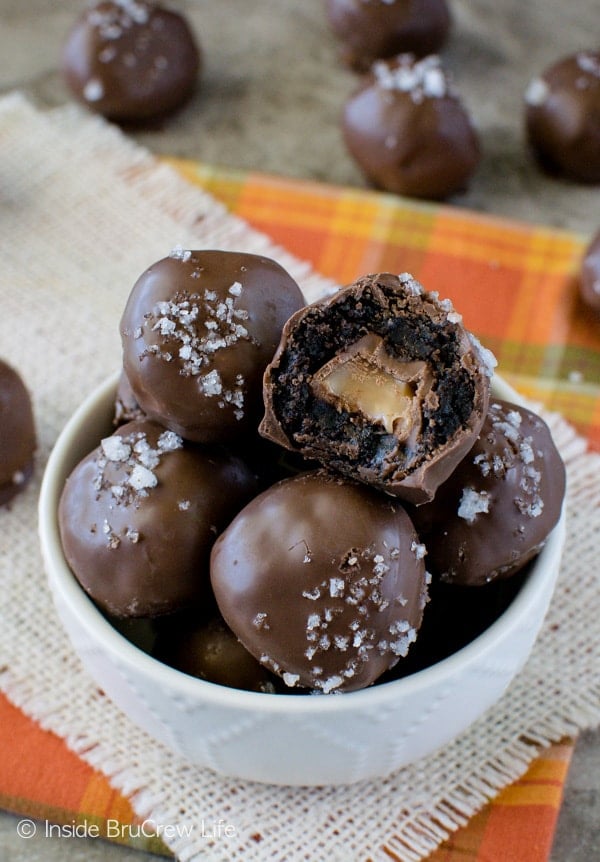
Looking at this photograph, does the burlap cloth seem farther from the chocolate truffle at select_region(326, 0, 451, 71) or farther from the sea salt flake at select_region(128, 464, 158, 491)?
the chocolate truffle at select_region(326, 0, 451, 71)

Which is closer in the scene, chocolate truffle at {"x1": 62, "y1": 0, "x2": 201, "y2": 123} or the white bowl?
the white bowl

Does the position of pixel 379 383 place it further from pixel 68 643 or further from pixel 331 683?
pixel 68 643

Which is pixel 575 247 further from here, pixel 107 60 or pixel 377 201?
pixel 107 60

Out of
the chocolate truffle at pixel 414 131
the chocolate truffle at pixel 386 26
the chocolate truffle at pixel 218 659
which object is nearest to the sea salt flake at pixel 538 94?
the chocolate truffle at pixel 414 131

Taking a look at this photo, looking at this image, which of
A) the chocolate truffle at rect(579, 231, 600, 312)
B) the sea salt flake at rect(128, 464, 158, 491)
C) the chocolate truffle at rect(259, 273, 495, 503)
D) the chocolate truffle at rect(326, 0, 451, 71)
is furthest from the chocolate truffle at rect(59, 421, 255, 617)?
the chocolate truffle at rect(326, 0, 451, 71)

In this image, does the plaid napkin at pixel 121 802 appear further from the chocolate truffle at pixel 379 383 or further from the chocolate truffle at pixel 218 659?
the chocolate truffle at pixel 379 383

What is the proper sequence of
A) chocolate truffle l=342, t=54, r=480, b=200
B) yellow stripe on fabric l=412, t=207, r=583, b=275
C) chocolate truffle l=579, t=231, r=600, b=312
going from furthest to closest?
chocolate truffle l=342, t=54, r=480, b=200
yellow stripe on fabric l=412, t=207, r=583, b=275
chocolate truffle l=579, t=231, r=600, b=312
